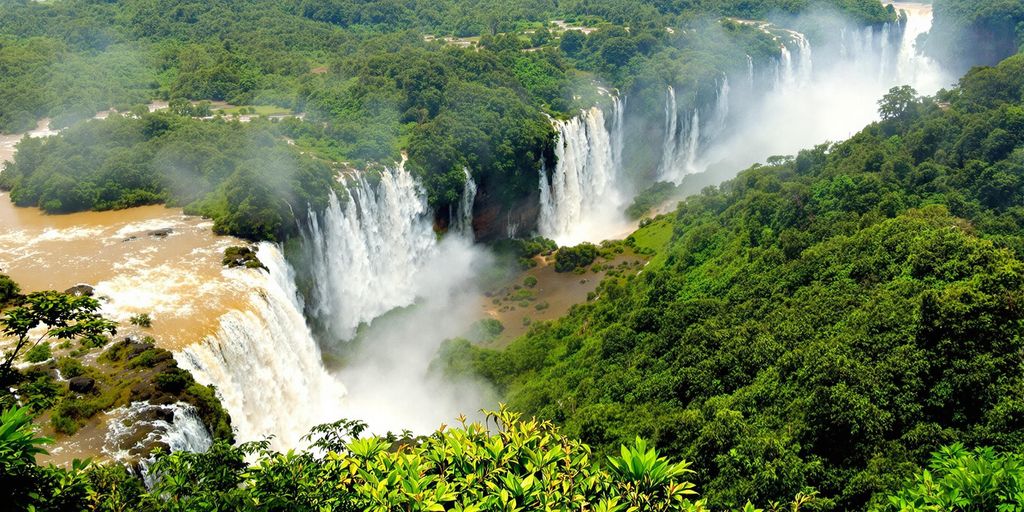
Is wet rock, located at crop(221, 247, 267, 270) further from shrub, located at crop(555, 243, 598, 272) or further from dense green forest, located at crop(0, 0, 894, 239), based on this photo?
shrub, located at crop(555, 243, 598, 272)

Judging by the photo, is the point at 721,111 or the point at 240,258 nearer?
the point at 240,258

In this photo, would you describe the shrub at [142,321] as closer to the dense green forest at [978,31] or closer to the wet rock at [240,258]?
the wet rock at [240,258]

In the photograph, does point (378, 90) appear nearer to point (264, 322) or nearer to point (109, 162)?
point (109, 162)

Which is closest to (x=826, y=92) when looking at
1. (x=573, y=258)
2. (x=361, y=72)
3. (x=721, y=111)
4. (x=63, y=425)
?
(x=721, y=111)

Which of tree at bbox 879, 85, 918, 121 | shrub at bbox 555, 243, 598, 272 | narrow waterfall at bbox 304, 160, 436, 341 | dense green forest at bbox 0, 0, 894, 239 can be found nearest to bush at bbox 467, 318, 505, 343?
narrow waterfall at bbox 304, 160, 436, 341

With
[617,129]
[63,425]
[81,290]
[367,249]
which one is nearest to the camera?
[63,425]

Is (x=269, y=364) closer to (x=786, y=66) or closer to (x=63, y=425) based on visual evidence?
(x=63, y=425)

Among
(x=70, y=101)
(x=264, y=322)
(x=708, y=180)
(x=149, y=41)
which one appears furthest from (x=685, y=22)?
(x=264, y=322)
